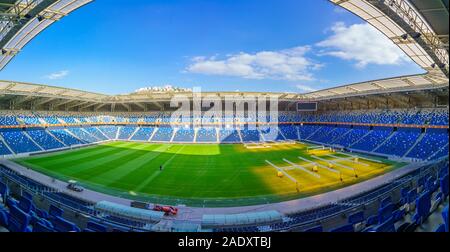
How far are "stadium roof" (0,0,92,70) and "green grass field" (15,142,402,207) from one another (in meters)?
10.4

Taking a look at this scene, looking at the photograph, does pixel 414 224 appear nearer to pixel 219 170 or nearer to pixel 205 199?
pixel 205 199

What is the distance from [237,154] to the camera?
31031 mm

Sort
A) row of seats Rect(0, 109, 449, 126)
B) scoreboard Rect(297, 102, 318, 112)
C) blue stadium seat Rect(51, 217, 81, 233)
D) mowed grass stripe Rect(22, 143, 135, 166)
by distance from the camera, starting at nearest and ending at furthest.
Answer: blue stadium seat Rect(51, 217, 81, 233) → mowed grass stripe Rect(22, 143, 135, 166) → row of seats Rect(0, 109, 449, 126) → scoreboard Rect(297, 102, 318, 112)

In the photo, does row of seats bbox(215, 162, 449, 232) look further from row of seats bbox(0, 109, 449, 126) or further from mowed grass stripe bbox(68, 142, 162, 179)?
row of seats bbox(0, 109, 449, 126)

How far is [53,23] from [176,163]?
624 inches

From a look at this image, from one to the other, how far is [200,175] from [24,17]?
15.5m

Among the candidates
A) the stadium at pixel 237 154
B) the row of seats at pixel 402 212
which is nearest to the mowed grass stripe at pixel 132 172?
the stadium at pixel 237 154

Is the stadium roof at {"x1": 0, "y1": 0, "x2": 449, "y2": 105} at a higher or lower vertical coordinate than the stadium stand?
higher

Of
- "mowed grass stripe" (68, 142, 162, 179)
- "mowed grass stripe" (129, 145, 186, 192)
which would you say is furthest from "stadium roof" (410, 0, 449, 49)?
"mowed grass stripe" (68, 142, 162, 179)

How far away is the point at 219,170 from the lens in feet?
73.5

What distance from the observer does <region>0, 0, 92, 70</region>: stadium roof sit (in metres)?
11.6

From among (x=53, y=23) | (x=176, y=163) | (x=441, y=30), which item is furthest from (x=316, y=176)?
(x=53, y=23)
